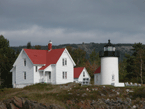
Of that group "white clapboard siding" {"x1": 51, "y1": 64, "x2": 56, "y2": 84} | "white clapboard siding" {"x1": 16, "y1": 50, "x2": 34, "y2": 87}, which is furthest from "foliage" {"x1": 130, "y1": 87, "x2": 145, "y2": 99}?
"white clapboard siding" {"x1": 16, "y1": 50, "x2": 34, "y2": 87}

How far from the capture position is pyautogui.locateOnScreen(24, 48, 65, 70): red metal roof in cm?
3839

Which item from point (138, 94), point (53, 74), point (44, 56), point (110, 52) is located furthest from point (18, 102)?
point (44, 56)

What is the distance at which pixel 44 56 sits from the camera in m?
40.6

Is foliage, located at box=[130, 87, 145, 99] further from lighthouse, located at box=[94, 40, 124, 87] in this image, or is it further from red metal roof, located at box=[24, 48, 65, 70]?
red metal roof, located at box=[24, 48, 65, 70]

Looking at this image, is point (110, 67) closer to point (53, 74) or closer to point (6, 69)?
point (53, 74)

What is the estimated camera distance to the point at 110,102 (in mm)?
23812

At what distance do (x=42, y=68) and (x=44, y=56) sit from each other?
3.38 metres

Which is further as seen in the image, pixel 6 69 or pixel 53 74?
pixel 6 69

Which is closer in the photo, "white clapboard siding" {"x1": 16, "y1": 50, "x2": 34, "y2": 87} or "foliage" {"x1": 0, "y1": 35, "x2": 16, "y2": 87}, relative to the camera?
"white clapboard siding" {"x1": 16, "y1": 50, "x2": 34, "y2": 87}

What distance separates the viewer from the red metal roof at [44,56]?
38394mm

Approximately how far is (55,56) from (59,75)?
316 cm

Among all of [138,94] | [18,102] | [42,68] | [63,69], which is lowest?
[138,94]

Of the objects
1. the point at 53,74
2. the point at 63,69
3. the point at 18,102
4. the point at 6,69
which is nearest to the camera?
the point at 18,102

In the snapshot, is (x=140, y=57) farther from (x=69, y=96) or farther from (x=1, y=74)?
(x=1, y=74)
